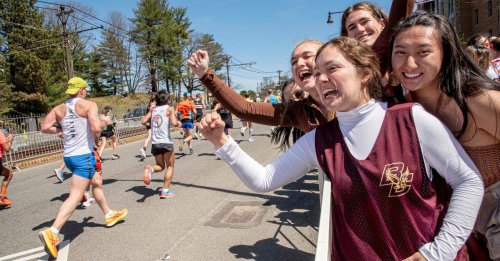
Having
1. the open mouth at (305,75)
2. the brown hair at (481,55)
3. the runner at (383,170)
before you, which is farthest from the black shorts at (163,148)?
the runner at (383,170)

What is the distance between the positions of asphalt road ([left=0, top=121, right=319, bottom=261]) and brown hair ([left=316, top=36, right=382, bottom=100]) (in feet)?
8.53

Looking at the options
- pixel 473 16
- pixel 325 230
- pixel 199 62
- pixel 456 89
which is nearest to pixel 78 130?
pixel 199 62

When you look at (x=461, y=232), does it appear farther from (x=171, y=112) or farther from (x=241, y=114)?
(x=171, y=112)

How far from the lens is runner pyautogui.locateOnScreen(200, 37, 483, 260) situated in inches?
54.1

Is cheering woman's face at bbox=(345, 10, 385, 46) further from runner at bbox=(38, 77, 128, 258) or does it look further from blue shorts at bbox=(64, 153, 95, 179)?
blue shorts at bbox=(64, 153, 95, 179)

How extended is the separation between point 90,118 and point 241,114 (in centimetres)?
330

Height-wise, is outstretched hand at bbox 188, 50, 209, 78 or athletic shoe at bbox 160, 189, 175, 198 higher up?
outstretched hand at bbox 188, 50, 209, 78

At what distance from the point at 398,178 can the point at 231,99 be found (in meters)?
1.17

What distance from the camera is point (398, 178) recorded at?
138 cm

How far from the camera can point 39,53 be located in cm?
3438

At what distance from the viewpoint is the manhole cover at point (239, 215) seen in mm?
4836

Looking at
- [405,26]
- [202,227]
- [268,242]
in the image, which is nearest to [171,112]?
[202,227]

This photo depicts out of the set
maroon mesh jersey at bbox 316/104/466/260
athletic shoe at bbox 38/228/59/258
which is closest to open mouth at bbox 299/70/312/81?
maroon mesh jersey at bbox 316/104/466/260

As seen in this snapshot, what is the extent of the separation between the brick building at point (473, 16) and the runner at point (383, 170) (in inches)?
1217
